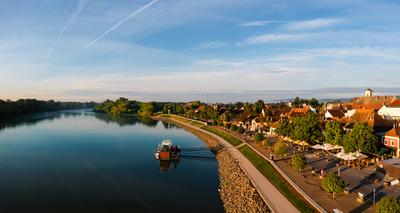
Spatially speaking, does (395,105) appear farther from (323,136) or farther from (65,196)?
(65,196)

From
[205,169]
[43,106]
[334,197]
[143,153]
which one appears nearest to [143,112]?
[43,106]

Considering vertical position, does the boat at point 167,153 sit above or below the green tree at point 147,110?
below

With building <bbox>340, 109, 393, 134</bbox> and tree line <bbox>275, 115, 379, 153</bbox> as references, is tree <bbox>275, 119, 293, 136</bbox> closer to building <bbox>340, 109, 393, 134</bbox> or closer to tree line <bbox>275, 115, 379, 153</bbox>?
tree line <bbox>275, 115, 379, 153</bbox>

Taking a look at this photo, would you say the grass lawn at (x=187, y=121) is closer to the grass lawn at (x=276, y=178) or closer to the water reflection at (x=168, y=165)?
the water reflection at (x=168, y=165)

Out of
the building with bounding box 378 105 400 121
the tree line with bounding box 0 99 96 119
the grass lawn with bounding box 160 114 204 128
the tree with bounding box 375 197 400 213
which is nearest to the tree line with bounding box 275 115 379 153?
the tree with bounding box 375 197 400 213

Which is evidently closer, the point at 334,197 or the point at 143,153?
the point at 334,197

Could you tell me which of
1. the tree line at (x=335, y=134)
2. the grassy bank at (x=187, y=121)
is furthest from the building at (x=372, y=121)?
the grassy bank at (x=187, y=121)
